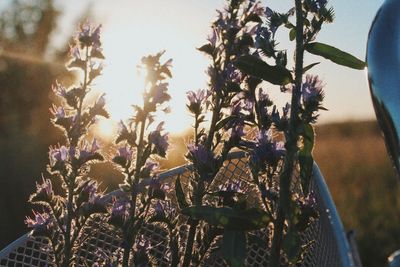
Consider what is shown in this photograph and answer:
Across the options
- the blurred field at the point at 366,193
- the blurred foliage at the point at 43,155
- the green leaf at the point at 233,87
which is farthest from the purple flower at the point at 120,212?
the blurred foliage at the point at 43,155

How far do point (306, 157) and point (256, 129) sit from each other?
0.67 feet

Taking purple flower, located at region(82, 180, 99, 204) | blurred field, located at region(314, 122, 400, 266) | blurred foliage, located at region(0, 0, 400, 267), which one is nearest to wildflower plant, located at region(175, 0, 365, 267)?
purple flower, located at region(82, 180, 99, 204)

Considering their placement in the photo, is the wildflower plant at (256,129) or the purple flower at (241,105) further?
the purple flower at (241,105)

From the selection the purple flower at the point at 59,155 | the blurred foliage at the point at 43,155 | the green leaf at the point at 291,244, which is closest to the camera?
the green leaf at the point at 291,244

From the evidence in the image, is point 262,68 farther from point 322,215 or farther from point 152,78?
point 322,215

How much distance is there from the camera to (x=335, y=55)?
0.97 meters

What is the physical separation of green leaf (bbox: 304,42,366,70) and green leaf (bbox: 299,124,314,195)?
0.10 m

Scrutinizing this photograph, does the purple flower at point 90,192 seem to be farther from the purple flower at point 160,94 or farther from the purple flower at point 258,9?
the purple flower at point 258,9

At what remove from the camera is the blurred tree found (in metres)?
→ 6.07

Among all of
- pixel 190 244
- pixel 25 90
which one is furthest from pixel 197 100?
pixel 25 90

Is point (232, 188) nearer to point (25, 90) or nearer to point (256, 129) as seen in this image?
point (256, 129)

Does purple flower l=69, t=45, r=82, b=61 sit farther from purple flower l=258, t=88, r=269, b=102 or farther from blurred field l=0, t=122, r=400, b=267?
blurred field l=0, t=122, r=400, b=267

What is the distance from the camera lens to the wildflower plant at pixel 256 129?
896mm

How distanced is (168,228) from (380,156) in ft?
22.4
